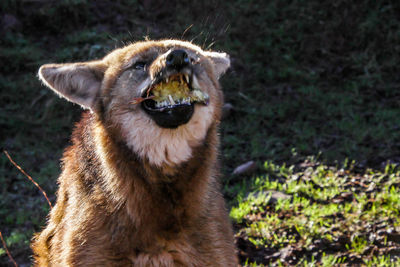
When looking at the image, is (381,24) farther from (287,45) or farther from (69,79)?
(69,79)

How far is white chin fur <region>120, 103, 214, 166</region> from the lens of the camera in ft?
9.36

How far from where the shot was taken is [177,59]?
105 inches

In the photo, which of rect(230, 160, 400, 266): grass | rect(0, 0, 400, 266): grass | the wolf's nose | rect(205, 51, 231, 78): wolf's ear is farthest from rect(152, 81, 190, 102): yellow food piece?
rect(230, 160, 400, 266): grass

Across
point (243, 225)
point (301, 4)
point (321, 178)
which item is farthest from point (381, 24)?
point (243, 225)

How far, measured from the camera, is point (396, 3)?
27.3 ft

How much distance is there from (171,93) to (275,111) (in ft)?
14.0

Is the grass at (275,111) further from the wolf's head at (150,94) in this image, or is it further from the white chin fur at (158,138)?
the white chin fur at (158,138)

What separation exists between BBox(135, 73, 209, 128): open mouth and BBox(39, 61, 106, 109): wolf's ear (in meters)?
0.50

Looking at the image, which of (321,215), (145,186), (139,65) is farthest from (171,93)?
(321,215)

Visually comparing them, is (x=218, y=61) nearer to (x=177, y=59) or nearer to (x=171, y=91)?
(x=171, y=91)

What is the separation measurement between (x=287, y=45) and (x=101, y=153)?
5764 millimetres

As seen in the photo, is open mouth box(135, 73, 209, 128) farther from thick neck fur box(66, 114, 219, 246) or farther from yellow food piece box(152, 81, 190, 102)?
thick neck fur box(66, 114, 219, 246)

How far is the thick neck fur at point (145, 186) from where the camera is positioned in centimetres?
286

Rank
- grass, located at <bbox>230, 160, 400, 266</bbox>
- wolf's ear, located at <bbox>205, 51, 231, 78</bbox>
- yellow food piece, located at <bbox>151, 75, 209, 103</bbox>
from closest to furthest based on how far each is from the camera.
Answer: yellow food piece, located at <bbox>151, 75, 209, 103</bbox>
wolf's ear, located at <bbox>205, 51, 231, 78</bbox>
grass, located at <bbox>230, 160, 400, 266</bbox>
